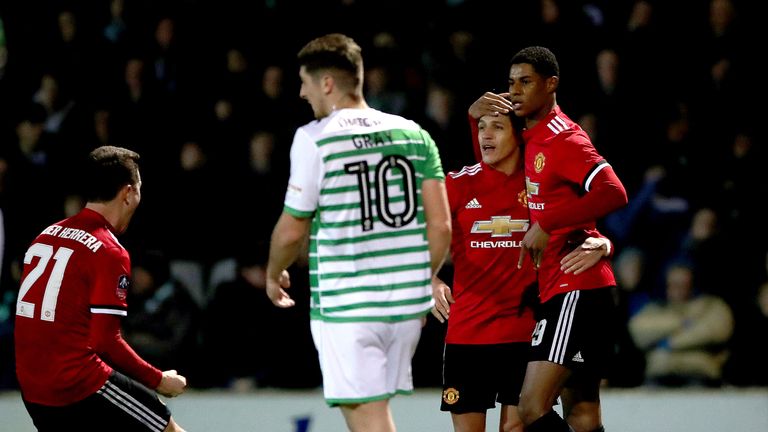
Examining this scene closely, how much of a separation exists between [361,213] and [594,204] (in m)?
1.15

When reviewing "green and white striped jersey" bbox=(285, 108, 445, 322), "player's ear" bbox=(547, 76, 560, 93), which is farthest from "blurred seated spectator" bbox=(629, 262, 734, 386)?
"green and white striped jersey" bbox=(285, 108, 445, 322)

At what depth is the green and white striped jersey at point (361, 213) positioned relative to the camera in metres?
3.99

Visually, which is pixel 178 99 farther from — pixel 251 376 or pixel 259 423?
pixel 259 423

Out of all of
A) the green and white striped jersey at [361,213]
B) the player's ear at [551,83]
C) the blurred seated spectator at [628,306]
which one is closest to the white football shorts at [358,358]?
the green and white striped jersey at [361,213]

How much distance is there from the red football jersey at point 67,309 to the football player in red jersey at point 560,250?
174 cm

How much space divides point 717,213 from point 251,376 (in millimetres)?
3370

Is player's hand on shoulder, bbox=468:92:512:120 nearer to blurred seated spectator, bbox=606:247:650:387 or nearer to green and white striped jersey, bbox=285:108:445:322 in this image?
green and white striped jersey, bbox=285:108:445:322

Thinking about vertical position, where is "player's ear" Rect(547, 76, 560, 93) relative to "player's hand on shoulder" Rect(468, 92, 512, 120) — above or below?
above

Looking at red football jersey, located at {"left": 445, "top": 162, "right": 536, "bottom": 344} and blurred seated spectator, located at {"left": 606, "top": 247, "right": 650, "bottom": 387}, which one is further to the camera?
blurred seated spectator, located at {"left": 606, "top": 247, "right": 650, "bottom": 387}

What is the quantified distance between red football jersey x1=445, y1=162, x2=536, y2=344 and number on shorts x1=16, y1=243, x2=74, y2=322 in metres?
1.86

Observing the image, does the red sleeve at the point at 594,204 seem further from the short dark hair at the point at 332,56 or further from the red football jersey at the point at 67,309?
the red football jersey at the point at 67,309

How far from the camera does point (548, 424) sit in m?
4.71

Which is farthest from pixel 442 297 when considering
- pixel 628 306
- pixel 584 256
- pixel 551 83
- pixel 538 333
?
pixel 628 306

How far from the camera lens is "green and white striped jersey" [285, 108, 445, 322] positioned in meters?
3.99
